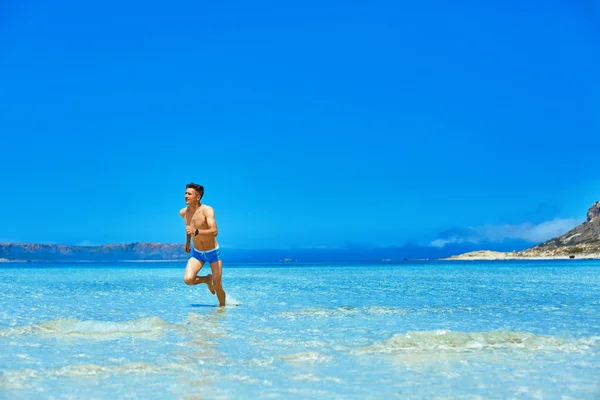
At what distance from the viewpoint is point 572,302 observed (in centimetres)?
1656

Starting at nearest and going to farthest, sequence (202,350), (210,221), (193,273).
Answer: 1. (202,350)
2. (210,221)
3. (193,273)

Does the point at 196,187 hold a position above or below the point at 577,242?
below

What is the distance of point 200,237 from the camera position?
46.2 ft

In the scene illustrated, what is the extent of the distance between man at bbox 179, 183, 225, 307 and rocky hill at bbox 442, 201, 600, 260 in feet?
466

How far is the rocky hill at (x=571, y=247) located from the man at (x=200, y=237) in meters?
142

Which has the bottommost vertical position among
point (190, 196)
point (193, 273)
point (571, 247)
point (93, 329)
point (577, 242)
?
point (93, 329)

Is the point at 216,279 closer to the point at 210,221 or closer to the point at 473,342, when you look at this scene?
the point at 210,221

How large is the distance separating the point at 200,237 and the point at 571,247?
6734 inches

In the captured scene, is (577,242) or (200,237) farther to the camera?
(577,242)

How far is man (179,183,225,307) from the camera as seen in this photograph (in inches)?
541

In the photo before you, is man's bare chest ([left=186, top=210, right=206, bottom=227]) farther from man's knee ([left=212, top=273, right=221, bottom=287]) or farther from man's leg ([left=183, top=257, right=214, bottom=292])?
man's knee ([left=212, top=273, right=221, bottom=287])

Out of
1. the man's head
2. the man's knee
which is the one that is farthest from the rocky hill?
the man's head

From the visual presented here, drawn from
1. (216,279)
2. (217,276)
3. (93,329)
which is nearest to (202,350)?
(93,329)

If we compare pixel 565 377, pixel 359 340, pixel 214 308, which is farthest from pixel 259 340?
pixel 214 308
